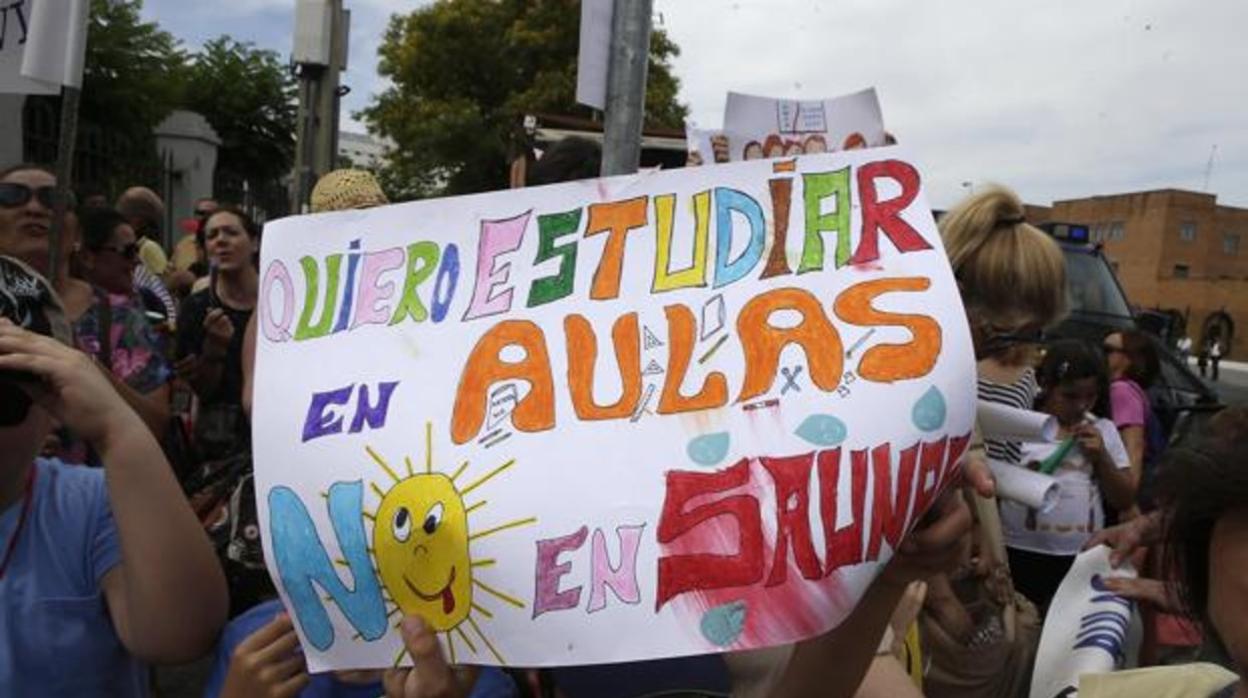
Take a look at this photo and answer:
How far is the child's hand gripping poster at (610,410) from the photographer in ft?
3.50

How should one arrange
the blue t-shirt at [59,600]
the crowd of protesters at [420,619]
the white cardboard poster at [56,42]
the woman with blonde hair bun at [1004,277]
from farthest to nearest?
the white cardboard poster at [56,42]
the woman with blonde hair bun at [1004,277]
the blue t-shirt at [59,600]
the crowd of protesters at [420,619]

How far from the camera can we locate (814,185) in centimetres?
119

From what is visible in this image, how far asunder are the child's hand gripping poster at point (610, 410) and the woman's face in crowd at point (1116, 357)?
14.9 feet

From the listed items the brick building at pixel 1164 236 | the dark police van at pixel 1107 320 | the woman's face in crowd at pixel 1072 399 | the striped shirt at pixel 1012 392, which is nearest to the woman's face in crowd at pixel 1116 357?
the dark police van at pixel 1107 320

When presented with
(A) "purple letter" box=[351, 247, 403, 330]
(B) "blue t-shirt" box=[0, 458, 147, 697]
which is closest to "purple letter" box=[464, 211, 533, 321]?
(A) "purple letter" box=[351, 247, 403, 330]

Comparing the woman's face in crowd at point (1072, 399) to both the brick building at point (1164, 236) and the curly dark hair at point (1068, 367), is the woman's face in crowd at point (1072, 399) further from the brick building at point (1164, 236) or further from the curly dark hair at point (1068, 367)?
the brick building at point (1164, 236)

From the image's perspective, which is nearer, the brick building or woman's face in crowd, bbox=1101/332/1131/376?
woman's face in crowd, bbox=1101/332/1131/376

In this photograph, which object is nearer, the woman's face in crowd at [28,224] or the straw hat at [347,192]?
the straw hat at [347,192]

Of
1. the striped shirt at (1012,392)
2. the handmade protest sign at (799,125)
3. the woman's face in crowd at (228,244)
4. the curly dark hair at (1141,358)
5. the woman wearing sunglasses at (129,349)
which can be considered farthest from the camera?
the curly dark hair at (1141,358)

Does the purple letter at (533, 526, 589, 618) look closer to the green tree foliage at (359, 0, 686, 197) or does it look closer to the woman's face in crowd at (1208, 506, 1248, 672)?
the woman's face in crowd at (1208, 506, 1248, 672)

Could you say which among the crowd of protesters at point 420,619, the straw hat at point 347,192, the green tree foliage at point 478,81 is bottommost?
the crowd of protesters at point 420,619

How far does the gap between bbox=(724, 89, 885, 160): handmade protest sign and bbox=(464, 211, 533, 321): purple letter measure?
3.04 m

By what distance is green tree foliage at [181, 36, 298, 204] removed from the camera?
24.1m

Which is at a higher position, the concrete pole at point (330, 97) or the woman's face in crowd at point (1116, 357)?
the concrete pole at point (330, 97)
